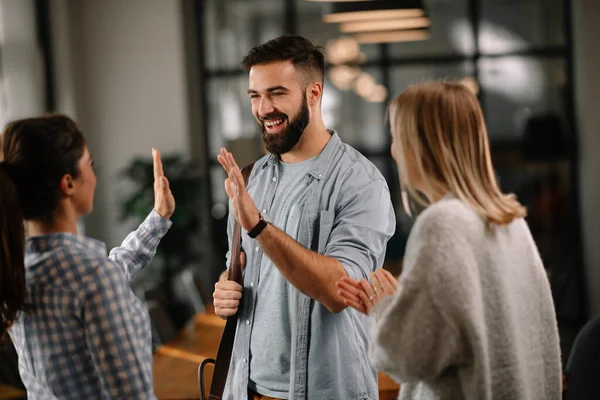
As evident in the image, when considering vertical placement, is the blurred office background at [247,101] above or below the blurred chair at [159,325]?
above

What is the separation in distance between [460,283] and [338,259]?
0.59 metres

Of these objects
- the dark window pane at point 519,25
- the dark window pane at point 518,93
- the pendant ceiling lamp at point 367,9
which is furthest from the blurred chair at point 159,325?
the dark window pane at point 519,25

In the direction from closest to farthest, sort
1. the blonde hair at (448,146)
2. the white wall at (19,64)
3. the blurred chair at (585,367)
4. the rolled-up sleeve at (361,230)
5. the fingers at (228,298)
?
the blonde hair at (448,146) → the rolled-up sleeve at (361,230) → the fingers at (228,298) → the blurred chair at (585,367) → the white wall at (19,64)

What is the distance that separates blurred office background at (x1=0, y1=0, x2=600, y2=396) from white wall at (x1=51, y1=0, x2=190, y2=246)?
1 centimetres

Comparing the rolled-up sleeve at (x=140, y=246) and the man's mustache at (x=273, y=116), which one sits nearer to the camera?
the rolled-up sleeve at (x=140, y=246)

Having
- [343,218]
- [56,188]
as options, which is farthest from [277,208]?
[56,188]

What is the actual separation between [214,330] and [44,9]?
4.58 m

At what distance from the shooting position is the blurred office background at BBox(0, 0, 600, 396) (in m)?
7.75

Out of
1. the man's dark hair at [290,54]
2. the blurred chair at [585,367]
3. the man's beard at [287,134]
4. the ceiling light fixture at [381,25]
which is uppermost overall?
the ceiling light fixture at [381,25]

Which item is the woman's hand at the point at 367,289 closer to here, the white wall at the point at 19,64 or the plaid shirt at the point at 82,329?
the plaid shirt at the point at 82,329

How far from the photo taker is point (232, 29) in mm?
8398

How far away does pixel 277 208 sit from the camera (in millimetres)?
2336

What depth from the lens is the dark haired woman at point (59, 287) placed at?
1574 millimetres

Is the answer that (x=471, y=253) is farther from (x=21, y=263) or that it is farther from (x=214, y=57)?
(x=214, y=57)
